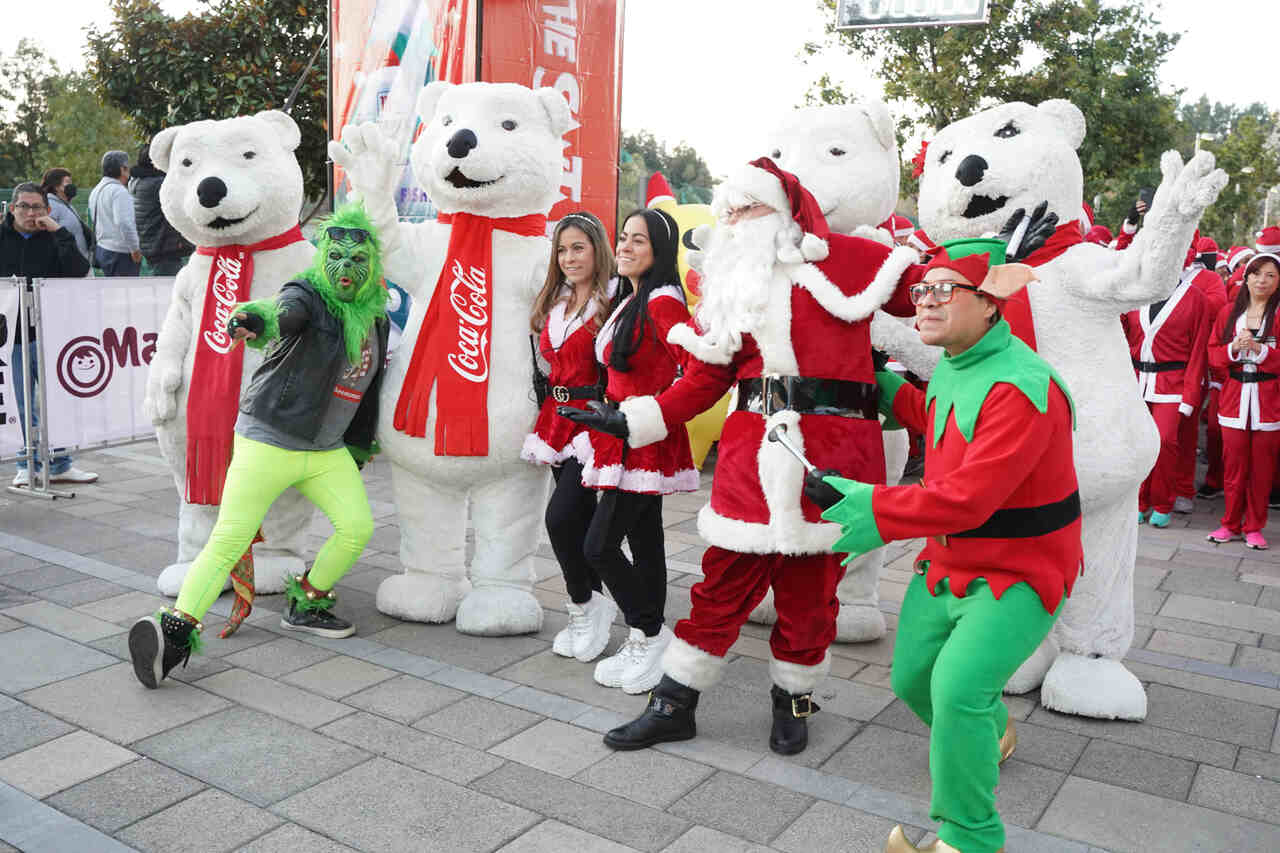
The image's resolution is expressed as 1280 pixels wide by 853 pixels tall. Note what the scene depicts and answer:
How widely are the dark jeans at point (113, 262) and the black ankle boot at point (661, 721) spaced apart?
286 inches

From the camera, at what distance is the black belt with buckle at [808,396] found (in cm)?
338

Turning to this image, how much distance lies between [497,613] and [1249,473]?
4995mm

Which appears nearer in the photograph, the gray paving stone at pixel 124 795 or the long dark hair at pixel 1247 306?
the gray paving stone at pixel 124 795

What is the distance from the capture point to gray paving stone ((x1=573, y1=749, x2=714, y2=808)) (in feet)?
10.5

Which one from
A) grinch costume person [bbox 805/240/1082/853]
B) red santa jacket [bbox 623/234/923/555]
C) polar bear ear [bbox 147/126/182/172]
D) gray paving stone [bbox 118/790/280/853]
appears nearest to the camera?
grinch costume person [bbox 805/240/1082/853]

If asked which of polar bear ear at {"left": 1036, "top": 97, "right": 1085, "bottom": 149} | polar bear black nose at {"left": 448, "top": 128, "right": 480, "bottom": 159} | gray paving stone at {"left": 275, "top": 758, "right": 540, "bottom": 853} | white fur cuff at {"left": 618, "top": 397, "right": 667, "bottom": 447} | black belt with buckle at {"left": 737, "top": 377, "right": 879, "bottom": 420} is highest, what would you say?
polar bear ear at {"left": 1036, "top": 97, "right": 1085, "bottom": 149}

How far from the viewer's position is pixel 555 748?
3500 mm

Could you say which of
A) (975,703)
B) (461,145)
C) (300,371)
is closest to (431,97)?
(461,145)

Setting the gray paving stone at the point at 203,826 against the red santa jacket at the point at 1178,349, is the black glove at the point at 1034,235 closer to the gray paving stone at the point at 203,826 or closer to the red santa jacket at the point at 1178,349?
the gray paving stone at the point at 203,826

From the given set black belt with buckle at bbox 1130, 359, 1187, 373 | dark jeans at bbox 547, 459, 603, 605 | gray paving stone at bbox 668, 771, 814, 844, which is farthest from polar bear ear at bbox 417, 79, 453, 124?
black belt with buckle at bbox 1130, 359, 1187, 373

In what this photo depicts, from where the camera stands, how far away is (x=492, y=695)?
3.91 m

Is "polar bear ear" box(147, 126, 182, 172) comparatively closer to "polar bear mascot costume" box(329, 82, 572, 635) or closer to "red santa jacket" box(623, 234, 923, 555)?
"polar bear mascot costume" box(329, 82, 572, 635)

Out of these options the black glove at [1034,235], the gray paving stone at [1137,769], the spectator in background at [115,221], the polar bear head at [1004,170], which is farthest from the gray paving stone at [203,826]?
the spectator in background at [115,221]

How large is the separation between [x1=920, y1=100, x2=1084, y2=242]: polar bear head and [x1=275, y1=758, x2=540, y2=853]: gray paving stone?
2.64 m
